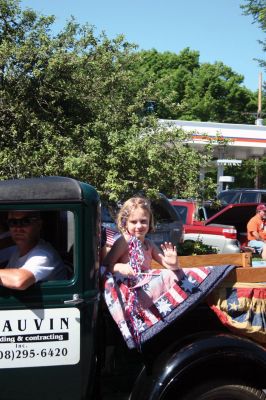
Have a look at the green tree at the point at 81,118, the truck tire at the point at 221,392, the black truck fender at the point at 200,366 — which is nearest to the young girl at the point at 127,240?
the black truck fender at the point at 200,366

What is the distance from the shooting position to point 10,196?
2.72m

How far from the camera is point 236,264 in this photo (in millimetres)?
3629

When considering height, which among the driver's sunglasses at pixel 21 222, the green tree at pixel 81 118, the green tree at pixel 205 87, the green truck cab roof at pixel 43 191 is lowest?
the driver's sunglasses at pixel 21 222

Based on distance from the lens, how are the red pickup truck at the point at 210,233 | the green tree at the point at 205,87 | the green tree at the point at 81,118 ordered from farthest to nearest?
1. the green tree at the point at 205,87
2. the red pickup truck at the point at 210,233
3. the green tree at the point at 81,118

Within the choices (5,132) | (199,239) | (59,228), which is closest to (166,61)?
(199,239)

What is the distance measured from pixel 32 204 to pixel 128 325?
0.83m

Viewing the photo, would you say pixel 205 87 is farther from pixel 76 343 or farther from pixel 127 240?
pixel 76 343

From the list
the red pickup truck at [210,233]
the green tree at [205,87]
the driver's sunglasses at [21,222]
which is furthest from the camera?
the green tree at [205,87]

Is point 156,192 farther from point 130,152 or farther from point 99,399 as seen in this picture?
point 99,399

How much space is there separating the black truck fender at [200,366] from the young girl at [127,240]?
45cm

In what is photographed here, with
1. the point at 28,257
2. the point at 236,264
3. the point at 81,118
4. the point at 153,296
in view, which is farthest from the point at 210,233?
the point at 28,257

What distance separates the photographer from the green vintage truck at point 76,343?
8.87 ft

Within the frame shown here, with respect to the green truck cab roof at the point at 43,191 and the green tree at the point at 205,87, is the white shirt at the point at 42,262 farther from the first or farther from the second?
the green tree at the point at 205,87

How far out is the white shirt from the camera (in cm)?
279
